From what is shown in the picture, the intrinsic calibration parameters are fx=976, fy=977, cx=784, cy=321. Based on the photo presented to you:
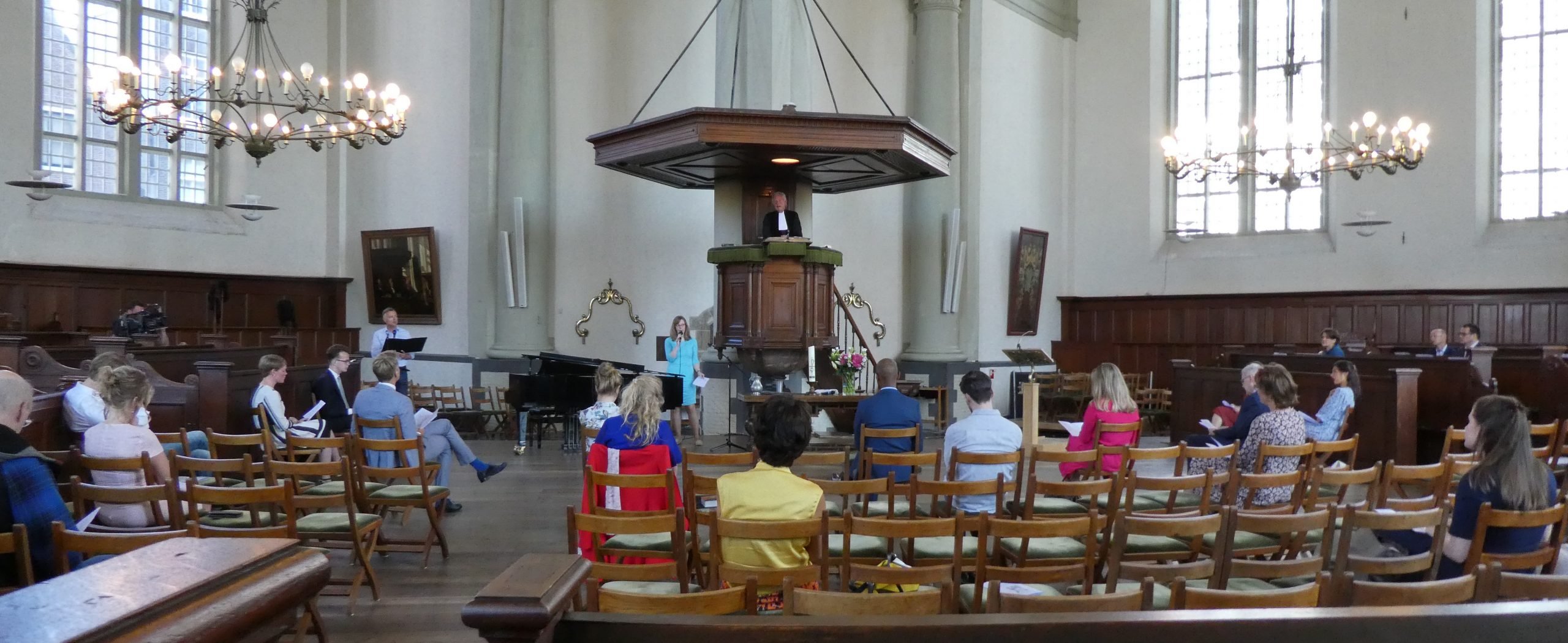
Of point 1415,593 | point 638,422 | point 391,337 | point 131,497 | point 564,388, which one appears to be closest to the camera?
point 1415,593

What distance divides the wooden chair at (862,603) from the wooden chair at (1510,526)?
7.05ft

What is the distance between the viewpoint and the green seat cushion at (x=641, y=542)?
13.5ft

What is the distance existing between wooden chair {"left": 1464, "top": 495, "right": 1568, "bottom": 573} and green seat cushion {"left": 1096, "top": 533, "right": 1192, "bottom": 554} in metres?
0.97

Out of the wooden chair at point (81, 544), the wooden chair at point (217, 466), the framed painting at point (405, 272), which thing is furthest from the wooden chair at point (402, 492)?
the framed painting at point (405, 272)

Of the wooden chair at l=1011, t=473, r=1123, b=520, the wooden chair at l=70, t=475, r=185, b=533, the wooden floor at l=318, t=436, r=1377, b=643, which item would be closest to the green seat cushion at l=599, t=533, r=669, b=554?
the wooden floor at l=318, t=436, r=1377, b=643

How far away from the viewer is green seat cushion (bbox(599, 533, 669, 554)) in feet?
13.5

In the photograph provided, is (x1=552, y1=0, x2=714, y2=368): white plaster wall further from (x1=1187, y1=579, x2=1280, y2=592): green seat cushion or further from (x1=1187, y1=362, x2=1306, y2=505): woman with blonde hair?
(x1=1187, y1=579, x2=1280, y2=592): green seat cushion

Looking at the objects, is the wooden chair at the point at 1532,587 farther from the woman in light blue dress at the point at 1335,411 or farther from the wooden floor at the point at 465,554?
the woman in light blue dress at the point at 1335,411

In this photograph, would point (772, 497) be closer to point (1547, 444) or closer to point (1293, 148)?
point (1547, 444)

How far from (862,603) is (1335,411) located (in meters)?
6.33

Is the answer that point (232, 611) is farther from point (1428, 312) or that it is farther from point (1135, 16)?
point (1135, 16)

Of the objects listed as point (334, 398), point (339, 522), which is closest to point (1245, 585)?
point (339, 522)

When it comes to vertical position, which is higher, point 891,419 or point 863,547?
point 891,419

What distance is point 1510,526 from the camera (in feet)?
11.1
